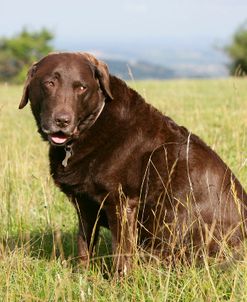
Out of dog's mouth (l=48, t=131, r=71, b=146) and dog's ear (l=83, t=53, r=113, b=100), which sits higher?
dog's ear (l=83, t=53, r=113, b=100)

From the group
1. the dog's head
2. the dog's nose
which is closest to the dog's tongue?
the dog's head

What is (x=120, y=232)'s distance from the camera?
12.1 ft

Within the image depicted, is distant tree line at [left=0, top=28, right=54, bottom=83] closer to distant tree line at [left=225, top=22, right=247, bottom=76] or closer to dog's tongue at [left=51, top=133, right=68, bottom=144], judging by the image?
distant tree line at [left=225, top=22, right=247, bottom=76]

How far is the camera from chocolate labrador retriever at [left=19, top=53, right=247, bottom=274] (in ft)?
11.9

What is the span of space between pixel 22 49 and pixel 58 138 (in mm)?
75869

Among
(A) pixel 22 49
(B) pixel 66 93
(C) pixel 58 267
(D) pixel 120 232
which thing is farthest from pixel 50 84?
(A) pixel 22 49

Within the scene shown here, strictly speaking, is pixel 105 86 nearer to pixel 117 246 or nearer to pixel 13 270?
pixel 117 246

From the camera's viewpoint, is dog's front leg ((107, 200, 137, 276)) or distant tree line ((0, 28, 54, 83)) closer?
dog's front leg ((107, 200, 137, 276))

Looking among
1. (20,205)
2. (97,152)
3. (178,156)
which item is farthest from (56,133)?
(20,205)

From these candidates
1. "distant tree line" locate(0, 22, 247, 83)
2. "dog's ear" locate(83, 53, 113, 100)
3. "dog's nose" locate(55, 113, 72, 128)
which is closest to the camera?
"dog's nose" locate(55, 113, 72, 128)

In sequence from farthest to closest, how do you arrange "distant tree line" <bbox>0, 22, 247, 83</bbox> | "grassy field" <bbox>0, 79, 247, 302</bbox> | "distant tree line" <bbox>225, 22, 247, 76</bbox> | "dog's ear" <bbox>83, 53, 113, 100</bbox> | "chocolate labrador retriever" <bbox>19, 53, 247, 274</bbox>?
1. "distant tree line" <bbox>0, 22, 247, 83</bbox>
2. "distant tree line" <bbox>225, 22, 247, 76</bbox>
3. "dog's ear" <bbox>83, 53, 113, 100</bbox>
4. "chocolate labrador retriever" <bbox>19, 53, 247, 274</bbox>
5. "grassy field" <bbox>0, 79, 247, 302</bbox>

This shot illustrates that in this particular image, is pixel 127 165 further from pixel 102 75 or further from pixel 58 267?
pixel 58 267

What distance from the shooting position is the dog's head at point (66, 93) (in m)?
3.57

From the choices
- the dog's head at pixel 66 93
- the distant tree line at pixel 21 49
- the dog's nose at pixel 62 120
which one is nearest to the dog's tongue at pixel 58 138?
the dog's head at pixel 66 93
